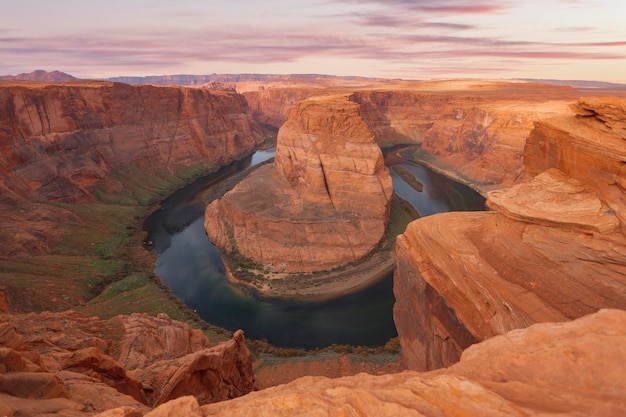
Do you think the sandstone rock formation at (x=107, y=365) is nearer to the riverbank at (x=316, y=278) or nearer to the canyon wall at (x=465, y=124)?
the riverbank at (x=316, y=278)

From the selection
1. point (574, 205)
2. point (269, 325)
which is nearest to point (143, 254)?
point (269, 325)

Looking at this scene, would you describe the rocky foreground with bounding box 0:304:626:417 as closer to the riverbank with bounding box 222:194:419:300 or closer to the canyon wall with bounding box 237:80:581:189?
the riverbank with bounding box 222:194:419:300

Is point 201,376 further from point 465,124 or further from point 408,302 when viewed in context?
point 465,124

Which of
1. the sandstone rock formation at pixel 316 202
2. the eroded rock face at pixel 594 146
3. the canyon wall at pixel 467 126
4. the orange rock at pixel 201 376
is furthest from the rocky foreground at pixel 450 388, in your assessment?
the canyon wall at pixel 467 126

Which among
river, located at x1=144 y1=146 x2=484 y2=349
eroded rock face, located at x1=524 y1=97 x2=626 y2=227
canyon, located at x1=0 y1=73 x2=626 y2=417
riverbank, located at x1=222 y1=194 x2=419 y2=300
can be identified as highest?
eroded rock face, located at x1=524 y1=97 x2=626 y2=227

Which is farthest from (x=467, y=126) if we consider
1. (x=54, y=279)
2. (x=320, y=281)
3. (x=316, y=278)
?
(x=54, y=279)

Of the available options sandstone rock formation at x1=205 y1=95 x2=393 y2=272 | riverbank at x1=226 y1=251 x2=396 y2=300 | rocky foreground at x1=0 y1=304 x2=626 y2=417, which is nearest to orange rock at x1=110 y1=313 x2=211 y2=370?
rocky foreground at x1=0 y1=304 x2=626 y2=417

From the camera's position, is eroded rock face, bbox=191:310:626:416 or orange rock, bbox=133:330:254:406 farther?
orange rock, bbox=133:330:254:406

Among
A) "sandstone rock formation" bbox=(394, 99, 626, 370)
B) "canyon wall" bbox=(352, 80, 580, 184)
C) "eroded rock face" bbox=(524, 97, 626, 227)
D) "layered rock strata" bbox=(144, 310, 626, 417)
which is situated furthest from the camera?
"canyon wall" bbox=(352, 80, 580, 184)

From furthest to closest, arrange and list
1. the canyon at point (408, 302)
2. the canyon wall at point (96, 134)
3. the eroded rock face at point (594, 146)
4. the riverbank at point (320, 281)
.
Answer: the canyon wall at point (96, 134) < the riverbank at point (320, 281) < the eroded rock face at point (594, 146) < the canyon at point (408, 302)
